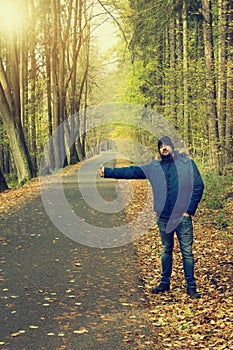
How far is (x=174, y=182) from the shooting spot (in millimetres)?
7102

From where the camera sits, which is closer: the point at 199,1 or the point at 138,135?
the point at 199,1

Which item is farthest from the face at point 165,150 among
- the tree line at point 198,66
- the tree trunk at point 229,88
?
the tree trunk at point 229,88

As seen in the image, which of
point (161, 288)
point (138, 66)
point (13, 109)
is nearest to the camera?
point (161, 288)

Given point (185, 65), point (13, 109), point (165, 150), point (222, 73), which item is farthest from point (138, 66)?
point (165, 150)

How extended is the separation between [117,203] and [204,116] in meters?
7.02

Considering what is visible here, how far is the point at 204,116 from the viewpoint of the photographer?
22938 mm

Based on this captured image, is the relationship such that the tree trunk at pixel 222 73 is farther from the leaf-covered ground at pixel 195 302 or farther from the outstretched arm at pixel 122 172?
the outstretched arm at pixel 122 172

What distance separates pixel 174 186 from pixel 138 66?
31.8 meters

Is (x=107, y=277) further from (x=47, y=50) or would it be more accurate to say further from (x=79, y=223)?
(x=47, y=50)

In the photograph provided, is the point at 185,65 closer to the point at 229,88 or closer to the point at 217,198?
the point at 229,88

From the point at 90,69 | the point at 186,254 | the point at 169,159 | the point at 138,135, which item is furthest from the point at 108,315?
the point at 90,69

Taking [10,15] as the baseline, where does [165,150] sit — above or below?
below

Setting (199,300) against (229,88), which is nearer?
(199,300)

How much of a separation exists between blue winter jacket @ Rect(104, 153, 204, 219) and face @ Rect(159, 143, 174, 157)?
0.08 meters
